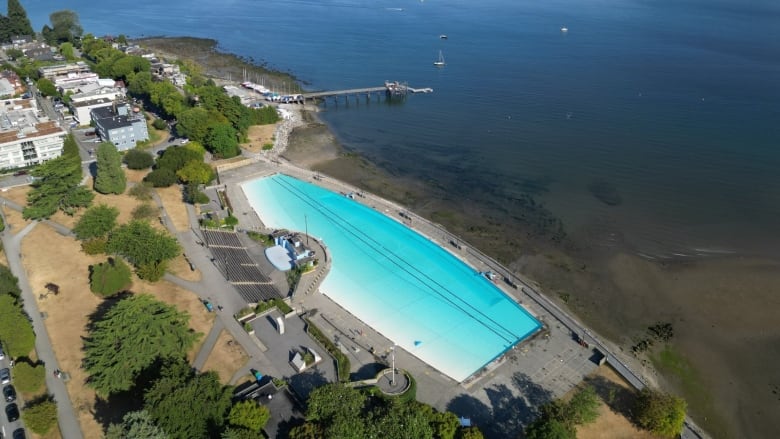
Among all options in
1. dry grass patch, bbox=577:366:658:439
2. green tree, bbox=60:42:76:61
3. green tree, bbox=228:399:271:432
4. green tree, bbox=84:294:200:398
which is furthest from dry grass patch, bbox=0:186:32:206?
green tree, bbox=60:42:76:61

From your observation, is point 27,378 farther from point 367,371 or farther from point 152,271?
point 367,371

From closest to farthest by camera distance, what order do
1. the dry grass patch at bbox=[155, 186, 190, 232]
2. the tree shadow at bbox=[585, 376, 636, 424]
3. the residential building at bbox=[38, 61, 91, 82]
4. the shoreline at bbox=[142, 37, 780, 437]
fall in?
the tree shadow at bbox=[585, 376, 636, 424]
the shoreline at bbox=[142, 37, 780, 437]
the dry grass patch at bbox=[155, 186, 190, 232]
the residential building at bbox=[38, 61, 91, 82]

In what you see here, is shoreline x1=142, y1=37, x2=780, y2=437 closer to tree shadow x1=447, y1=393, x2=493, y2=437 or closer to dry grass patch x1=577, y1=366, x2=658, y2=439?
dry grass patch x1=577, y1=366, x2=658, y2=439

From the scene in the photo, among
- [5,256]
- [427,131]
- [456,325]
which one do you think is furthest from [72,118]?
[456,325]

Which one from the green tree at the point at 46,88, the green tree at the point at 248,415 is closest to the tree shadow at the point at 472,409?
the green tree at the point at 248,415

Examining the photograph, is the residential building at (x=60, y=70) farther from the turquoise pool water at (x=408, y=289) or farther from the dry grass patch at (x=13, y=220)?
the turquoise pool water at (x=408, y=289)

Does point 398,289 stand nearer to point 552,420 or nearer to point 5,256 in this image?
point 552,420
